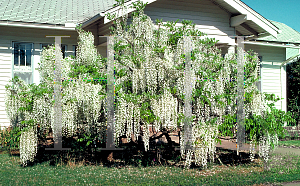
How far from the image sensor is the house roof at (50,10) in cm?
985

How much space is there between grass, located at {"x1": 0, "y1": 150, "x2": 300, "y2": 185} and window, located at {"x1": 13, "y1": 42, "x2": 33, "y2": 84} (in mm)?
3569

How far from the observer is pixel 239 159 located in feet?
26.3

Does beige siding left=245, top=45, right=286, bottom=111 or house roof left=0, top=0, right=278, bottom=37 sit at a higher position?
house roof left=0, top=0, right=278, bottom=37

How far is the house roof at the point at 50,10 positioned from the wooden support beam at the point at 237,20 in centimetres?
510

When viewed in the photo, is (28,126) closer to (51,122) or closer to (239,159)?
(51,122)

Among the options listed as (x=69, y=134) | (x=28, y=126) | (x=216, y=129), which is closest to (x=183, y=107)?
(x=216, y=129)

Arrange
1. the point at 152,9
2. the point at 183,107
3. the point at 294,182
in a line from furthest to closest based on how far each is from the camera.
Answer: the point at 152,9 < the point at 183,107 < the point at 294,182

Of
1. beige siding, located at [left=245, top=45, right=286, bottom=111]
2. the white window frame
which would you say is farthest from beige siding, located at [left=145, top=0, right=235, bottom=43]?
the white window frame

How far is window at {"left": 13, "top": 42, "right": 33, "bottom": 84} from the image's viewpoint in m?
10.1

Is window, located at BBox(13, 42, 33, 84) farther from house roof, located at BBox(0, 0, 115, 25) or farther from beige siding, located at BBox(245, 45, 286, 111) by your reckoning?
beige siding, located at BBox(245, 45, 286, 111)

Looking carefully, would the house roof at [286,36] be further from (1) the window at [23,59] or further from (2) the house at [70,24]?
(1) the window at [23,59]

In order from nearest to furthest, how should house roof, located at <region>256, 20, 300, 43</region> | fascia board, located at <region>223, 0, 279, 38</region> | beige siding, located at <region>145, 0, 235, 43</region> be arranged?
beige siding, located at <region>145, 0, 235, 43</region> < fascia board, located at <region>223, 0, 279, 38</region> < house roof, located at <region>256, 20, 300, 43</region>

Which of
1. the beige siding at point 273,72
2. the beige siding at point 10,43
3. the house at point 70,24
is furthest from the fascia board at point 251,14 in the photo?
the beige siding at point 10,43

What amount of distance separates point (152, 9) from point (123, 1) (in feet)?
6.70
